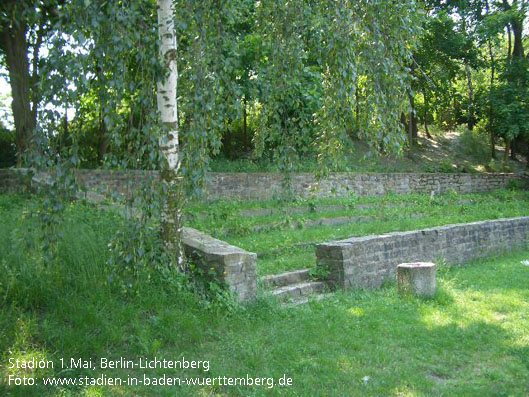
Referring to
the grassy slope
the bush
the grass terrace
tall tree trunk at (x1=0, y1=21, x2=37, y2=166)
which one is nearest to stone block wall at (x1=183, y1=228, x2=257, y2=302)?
the grass terrace

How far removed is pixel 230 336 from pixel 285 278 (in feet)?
7.53

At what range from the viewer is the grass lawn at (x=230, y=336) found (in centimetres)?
421

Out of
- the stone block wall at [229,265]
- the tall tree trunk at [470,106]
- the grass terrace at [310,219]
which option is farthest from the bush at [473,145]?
the stone block wall at [229,265]

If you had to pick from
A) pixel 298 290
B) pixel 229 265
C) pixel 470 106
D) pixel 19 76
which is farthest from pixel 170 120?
pixel 470 106

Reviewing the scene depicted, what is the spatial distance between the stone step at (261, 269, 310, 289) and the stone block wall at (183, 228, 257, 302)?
0.82 meters

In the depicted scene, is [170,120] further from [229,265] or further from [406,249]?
[406,249]

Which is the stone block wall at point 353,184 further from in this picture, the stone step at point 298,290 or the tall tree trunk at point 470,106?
the tall tree trunk at point 470,106

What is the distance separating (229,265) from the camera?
5.74 metres

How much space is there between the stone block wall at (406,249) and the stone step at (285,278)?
30 centimetres

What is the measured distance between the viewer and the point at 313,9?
5.70 metres

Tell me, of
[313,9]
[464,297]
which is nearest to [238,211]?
[464,297]

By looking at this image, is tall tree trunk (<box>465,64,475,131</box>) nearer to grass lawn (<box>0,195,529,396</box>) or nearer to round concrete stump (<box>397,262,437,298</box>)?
round concrete stump (<box>397,262,437,298</box>)

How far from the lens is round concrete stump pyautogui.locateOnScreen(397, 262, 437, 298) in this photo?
6902 mm

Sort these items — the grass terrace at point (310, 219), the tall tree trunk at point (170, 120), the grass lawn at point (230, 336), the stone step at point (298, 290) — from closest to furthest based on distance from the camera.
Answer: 1. the grass lawn at point (230, 336)
2. the tall tree trunk at point (170, 120)
3. the stone step at point (298, 290)
4. the grass terrace at point (310, 219)
